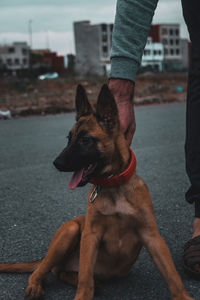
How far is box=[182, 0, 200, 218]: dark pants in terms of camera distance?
2.57 meters

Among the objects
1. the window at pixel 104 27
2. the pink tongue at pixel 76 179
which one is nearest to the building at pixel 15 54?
the window at pixel 104 27

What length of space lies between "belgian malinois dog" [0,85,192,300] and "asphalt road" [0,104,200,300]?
0.52 ft

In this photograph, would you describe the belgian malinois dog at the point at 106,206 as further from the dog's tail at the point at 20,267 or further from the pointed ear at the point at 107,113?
the dog's tail at the point at 20,267

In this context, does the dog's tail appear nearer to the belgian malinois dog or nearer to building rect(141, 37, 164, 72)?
the belgian malinois dog

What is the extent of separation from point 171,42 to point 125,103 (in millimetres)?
94852

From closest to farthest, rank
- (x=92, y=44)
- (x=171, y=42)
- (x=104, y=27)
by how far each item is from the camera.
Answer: (x=104, y=27), (x=92, y=44), (x=171, y=42)

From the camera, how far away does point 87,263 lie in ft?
6.68

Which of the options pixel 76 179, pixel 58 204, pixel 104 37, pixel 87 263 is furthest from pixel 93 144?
pixel 104 37

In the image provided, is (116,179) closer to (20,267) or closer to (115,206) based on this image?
(115,206)

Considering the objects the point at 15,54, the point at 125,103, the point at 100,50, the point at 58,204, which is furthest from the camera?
the point at 15,54

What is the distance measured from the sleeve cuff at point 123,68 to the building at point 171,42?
8656cm

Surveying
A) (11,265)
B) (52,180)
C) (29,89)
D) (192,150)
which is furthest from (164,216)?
(29,89)

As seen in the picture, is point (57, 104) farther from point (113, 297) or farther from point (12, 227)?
point (113, 297)

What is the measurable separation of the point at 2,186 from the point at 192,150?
2634 mm
